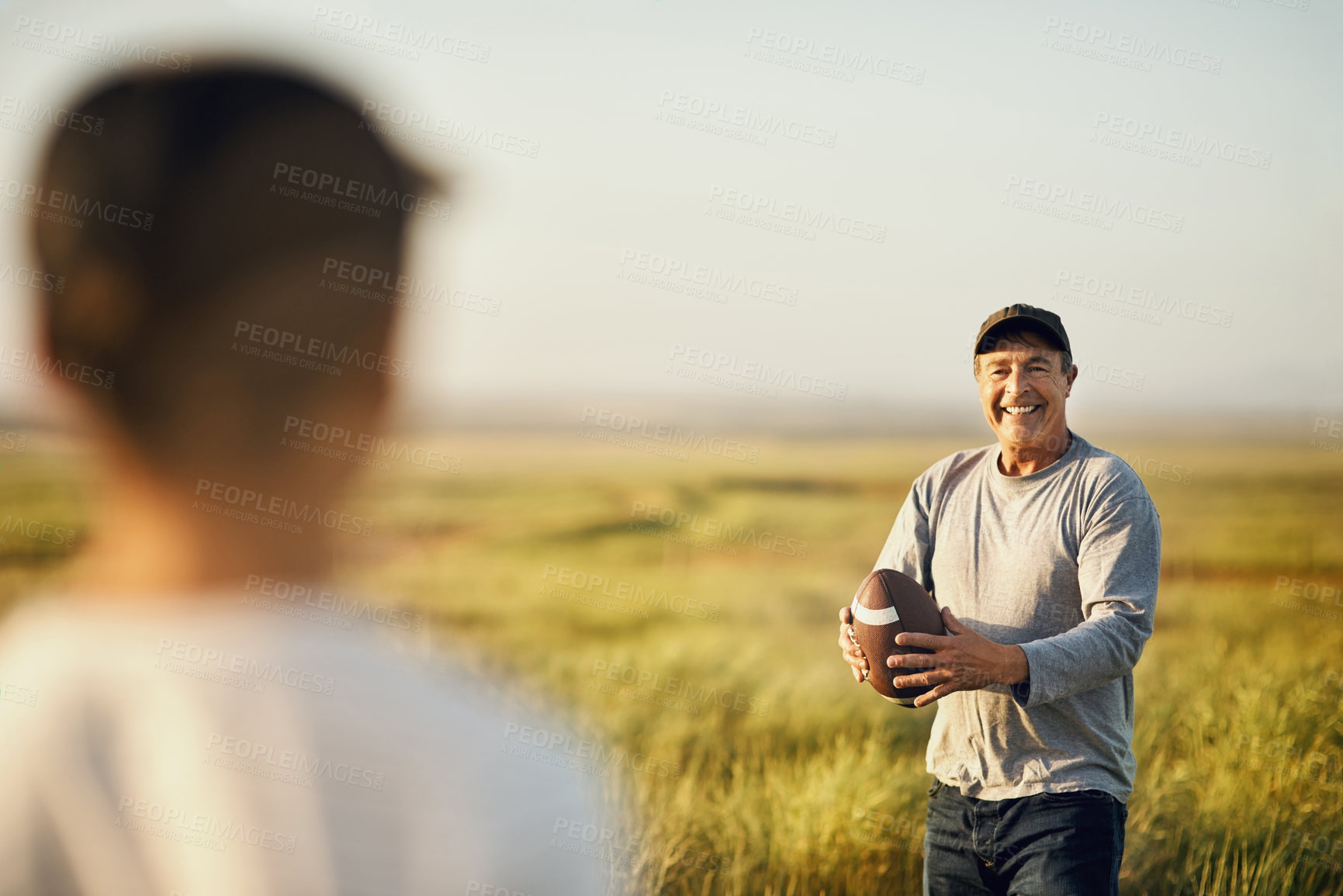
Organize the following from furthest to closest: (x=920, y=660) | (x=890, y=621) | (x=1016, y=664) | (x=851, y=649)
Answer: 1. (x=851, y=649)
2. (x=890, y=621)
3. (x=920, y=660)
4. (x=1016, y=664)

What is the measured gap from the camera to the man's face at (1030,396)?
9.90 ft

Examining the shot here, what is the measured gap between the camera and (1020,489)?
10.1 ft

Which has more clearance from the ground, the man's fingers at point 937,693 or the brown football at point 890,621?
the brown football at point 890,621

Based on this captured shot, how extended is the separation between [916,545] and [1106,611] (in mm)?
679

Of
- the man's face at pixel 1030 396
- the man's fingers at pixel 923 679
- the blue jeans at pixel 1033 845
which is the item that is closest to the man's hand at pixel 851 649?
the man's fingers at pixel 923 679

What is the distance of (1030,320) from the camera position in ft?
9.99

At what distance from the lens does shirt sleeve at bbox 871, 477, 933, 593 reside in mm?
3287

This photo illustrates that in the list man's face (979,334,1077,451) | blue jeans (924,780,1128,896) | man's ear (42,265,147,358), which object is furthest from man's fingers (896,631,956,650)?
man's ear (42,265,147,358)

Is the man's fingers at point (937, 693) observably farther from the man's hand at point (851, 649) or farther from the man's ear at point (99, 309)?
the man's ear at point (99, 309)

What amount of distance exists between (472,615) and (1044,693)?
15.3m

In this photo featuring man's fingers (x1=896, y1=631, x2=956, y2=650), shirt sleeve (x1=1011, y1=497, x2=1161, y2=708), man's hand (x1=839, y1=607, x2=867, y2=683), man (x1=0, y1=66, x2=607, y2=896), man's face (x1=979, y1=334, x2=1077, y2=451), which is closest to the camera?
man (x1=0, y1=66, x2=607, y2=896)

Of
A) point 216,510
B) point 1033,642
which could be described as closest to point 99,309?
point 216,510

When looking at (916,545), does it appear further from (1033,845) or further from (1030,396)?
(1033,845)

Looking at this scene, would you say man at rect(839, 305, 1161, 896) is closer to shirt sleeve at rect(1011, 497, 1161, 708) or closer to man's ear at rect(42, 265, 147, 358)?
shirt sleeve at rect(1011, 497, 1161, 708)
